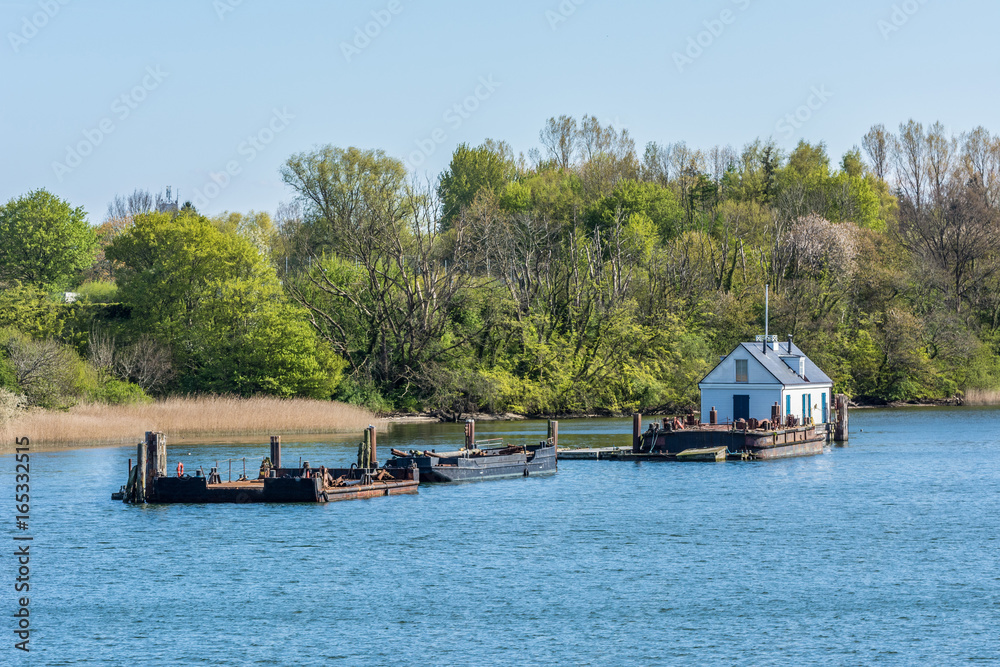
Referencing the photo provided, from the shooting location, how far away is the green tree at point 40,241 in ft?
335

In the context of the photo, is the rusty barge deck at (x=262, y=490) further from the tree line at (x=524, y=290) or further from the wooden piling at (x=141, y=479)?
the tree line at (x=524, y=290)

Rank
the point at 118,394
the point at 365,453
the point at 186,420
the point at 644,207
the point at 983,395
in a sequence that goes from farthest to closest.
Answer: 1. the point at 644,207
2. the point at 983,395
3. the point at 118,394
4. the point at 186,420
5. the point at 365,453

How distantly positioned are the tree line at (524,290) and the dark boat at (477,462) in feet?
98.6

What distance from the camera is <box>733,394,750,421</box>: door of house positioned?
6806 cm

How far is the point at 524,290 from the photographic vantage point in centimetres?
10694

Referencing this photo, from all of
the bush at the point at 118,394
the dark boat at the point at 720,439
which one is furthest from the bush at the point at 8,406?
the dark boat at the point at 720,439

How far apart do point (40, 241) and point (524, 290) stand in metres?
41.1

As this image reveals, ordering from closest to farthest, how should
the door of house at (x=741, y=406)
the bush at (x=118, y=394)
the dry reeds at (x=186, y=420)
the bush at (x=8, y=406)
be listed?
the bush at (x=8, y=406) < the dry reeds at (x=186, y=420) < the door of house at (x=741, y=406) < the bush at (x=118, y=394)

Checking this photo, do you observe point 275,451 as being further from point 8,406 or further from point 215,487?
point 8,406

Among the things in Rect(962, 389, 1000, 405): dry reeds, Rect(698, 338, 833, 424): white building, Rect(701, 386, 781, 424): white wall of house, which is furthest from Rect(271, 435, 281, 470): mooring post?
Rect(962, 389, 1000, 405): dry reeds

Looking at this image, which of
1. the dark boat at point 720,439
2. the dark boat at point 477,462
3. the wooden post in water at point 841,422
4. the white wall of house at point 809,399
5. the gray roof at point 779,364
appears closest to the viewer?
the dark boat at point 477,462

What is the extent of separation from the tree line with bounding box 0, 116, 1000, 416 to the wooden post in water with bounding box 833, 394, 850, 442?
26155 millimetres

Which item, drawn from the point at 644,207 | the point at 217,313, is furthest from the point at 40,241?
the point at 644,207

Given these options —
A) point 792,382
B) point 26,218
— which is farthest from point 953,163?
point 26,218
